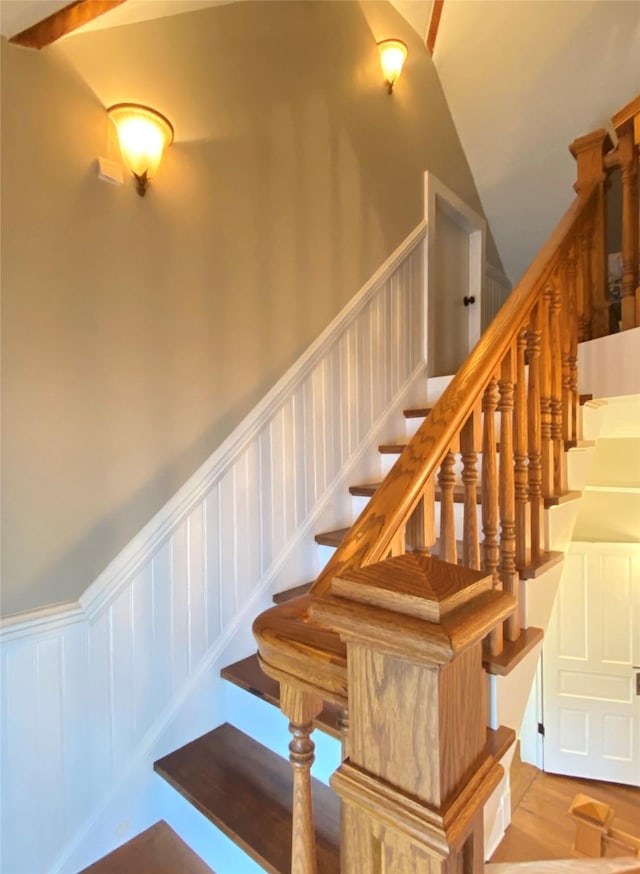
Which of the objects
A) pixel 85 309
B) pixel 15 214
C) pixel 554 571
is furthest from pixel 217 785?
pixel 15 214

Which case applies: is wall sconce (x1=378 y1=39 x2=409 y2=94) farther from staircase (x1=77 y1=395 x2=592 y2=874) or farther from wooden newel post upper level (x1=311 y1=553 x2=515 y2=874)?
wooden newel post upper level (x1=311 y1=553 x2=515 y2=874)

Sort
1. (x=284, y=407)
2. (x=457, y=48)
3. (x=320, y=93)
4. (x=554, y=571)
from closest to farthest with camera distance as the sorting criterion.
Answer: (x=554, y=571)
(x=284, y=407)
(x=320, y=93)
(x=457, y=48)

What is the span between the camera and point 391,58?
2.57 m

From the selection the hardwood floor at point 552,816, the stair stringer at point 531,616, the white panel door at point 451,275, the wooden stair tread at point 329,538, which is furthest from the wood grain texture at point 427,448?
the hardwood floor at point 552,816

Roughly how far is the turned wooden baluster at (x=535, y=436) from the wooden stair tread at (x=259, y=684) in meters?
0.76

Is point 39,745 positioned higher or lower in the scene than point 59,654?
lower

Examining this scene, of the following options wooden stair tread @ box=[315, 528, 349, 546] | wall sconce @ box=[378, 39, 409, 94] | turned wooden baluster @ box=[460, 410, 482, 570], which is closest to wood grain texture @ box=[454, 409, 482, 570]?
turned wooden baluster @ box=[460, 410, 482, 570]

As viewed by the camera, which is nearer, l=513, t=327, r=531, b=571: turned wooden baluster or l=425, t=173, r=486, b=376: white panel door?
l=513, t=327, r=531, b=571: turned wooden baluster

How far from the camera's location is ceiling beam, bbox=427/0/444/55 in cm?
282

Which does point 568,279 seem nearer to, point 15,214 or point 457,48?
point 15,214

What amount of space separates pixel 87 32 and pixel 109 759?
84.2 inches

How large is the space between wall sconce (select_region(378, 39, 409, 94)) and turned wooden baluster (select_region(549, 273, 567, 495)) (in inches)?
71.3

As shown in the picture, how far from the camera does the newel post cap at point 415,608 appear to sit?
46 cm

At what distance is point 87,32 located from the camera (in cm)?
137
